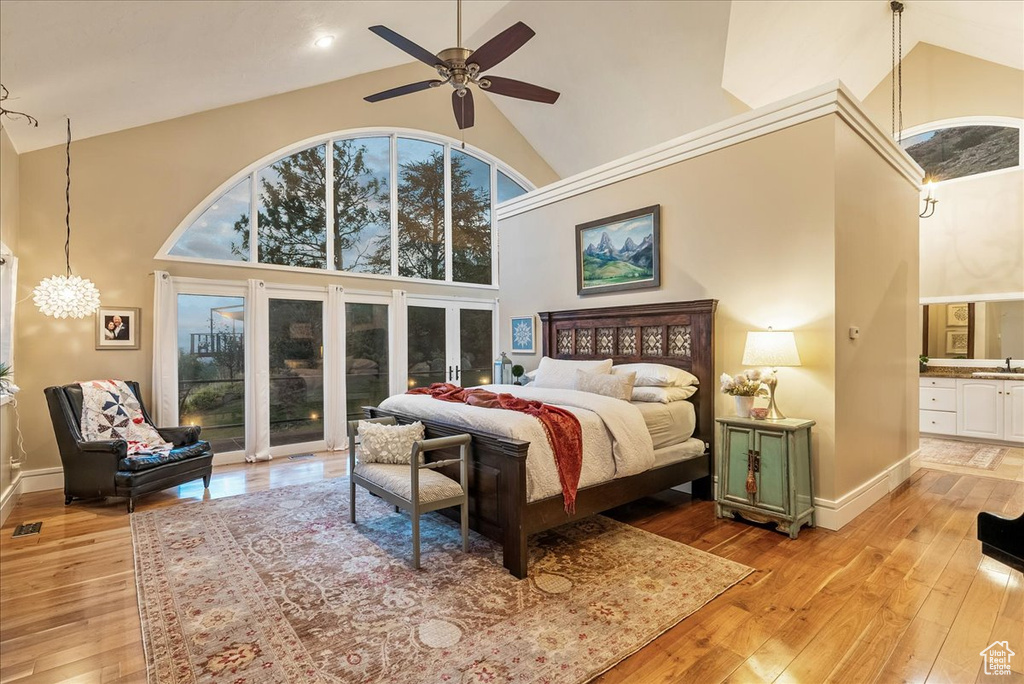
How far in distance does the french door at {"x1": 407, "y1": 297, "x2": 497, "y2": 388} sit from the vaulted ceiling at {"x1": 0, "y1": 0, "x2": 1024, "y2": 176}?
3.07 meters

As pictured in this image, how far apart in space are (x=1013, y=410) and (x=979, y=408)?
0.30 meters

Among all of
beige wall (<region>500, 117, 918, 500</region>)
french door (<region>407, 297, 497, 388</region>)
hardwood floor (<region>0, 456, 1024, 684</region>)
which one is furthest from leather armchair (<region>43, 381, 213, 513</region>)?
beige wall (<region>500, 117, 918, 500</region>)

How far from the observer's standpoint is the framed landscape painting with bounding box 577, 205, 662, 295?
15.5 ft

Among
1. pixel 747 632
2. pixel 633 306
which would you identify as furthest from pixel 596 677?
pixel 633 306

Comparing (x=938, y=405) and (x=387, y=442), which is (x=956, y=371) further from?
(x=387, y=442)

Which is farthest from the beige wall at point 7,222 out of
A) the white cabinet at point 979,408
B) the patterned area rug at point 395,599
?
the white cabinet at point 979,408

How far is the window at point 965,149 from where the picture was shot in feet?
20.1

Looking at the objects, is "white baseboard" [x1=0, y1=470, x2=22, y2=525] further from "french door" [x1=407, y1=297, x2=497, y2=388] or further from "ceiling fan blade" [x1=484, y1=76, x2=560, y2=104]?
"ceiling fan blade" [x1=484, y1=76, x2=560, y2=104]

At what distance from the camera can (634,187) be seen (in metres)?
4.90

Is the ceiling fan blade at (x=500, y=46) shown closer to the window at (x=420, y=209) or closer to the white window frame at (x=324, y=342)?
the white window frame at (x=324, y=342)

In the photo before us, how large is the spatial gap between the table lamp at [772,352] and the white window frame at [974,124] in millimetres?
4156

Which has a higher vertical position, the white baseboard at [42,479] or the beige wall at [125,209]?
the beige wall at [125,209]

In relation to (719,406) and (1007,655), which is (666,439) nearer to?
(719,406)

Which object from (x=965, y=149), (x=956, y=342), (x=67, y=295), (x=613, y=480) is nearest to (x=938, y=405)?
(x=956, y=342)
